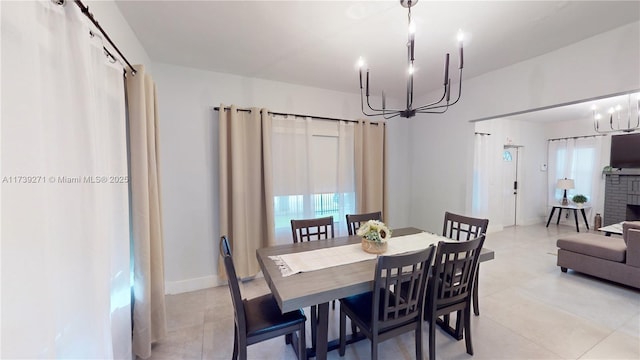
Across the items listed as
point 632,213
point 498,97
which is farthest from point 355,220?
point 632,213

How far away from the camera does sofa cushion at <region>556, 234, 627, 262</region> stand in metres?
2.89

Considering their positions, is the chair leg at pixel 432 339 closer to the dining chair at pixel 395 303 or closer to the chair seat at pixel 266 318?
the dining chair at pixel 395 303

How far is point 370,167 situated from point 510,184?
459cm

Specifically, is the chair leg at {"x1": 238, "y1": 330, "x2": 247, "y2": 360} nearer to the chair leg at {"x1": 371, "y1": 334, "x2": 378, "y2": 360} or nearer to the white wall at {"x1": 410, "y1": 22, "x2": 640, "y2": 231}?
the chair leg at {"x1": 371, "y1": 334, "x2": 378, "y2": 360}

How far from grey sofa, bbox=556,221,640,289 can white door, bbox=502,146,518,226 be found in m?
2.77

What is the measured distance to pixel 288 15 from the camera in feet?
6.19

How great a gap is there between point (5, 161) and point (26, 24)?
0.50 metres

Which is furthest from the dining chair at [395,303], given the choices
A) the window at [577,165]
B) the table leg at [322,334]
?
the window at [577,165]

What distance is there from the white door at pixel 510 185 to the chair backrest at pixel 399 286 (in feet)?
19.0

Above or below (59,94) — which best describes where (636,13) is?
above

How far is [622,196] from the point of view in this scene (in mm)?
5078

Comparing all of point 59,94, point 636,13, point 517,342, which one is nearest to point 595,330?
point 517,342

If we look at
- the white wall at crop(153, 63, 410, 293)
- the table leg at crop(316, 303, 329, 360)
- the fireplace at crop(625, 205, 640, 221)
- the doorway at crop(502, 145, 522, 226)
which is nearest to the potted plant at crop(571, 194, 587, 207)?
the fireplace at crop(625, 205, 640, 221)

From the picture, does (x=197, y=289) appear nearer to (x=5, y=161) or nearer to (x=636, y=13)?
(x=5, y=161)
